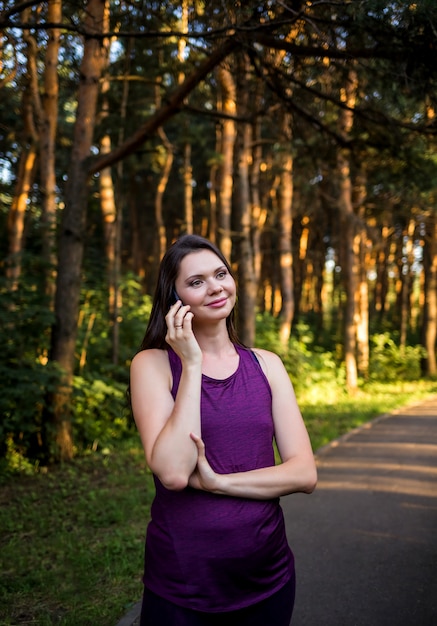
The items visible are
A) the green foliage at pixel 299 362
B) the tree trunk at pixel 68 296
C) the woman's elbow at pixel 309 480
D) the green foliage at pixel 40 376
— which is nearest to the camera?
the woman's elbow at pixel 309 480

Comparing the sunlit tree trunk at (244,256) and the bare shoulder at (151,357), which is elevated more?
the sunlit tree trunk at (244,256)

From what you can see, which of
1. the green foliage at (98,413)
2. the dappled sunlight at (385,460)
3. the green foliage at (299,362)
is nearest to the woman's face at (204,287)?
the dappled sunlight at (385,460)

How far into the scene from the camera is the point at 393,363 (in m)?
21.4

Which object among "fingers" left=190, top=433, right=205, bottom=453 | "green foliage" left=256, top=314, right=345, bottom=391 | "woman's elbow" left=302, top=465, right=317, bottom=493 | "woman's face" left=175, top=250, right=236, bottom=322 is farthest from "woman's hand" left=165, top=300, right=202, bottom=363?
"green foliage" left=256, top=314, right=345, bottom=391

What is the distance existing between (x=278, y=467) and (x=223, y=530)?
302 millimetres

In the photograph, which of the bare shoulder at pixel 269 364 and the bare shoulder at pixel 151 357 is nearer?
the bare shoulder at pixel 151 357

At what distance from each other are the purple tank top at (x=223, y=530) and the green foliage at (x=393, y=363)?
1930 cm

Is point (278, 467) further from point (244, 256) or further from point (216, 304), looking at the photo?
point (244, 256)

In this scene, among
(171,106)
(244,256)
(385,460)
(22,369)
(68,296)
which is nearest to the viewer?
(171,106)

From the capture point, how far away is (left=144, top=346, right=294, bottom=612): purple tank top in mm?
1941

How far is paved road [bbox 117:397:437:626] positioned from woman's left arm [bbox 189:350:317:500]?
90.1 inches

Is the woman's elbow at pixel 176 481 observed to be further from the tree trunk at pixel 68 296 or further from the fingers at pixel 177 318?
the tree trunk at pixel 68 296

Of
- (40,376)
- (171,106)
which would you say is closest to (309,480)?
(40,376)

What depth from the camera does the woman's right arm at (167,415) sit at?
1.90m
